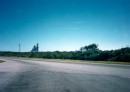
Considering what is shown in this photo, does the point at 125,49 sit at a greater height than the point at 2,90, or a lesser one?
greater

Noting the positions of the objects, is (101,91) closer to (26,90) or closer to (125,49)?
(26,90)

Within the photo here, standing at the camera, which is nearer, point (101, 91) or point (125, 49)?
point (101, 91)

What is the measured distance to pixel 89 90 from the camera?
733 centimetres

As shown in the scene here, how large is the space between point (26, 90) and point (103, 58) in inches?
1699

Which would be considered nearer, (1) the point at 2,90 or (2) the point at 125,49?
(1) the point at 2,90

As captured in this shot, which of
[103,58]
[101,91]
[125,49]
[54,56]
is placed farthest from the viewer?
[54,56]

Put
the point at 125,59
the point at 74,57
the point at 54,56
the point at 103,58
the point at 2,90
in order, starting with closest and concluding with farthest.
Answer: the point at 2,90, the point at 125,59, the point at 103,58, the point at 74,57, the point at 54,56

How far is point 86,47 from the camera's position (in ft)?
378

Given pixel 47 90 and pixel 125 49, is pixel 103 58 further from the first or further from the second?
pixel 47 90

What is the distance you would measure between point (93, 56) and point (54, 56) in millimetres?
27094

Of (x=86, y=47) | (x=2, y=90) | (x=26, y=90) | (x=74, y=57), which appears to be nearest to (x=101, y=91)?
(x=26, y=90)

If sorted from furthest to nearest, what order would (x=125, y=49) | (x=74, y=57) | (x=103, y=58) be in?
(x=74, y=57)
(x=103, y=58)
(x=125, y=49)

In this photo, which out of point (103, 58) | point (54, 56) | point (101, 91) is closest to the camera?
point (101, 91)

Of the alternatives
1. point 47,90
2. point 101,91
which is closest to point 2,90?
point 47,90
